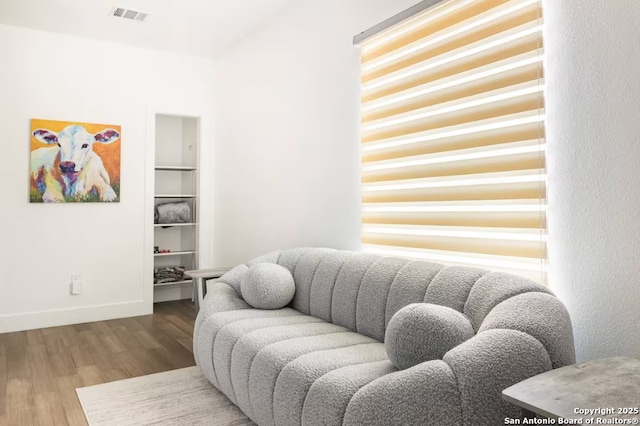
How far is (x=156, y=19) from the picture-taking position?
3990mm

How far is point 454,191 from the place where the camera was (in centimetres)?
238


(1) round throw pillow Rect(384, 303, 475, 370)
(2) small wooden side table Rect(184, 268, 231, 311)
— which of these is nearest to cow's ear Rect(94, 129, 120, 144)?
(2) small wooden side table Rect(184, 268, 231, 311)

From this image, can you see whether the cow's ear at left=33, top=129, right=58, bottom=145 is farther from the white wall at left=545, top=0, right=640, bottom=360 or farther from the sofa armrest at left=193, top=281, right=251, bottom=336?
the white wall at left=545, top=0, right=640, bottom=360

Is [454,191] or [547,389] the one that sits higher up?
[454,191]

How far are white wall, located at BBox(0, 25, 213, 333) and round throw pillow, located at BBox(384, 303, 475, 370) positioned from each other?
3.62 meters

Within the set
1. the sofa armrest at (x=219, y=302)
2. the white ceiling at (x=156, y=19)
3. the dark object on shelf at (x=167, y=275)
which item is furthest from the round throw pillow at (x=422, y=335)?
the dark object on shelf at (x=167, y=275)

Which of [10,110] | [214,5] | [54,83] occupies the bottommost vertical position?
[10,110]

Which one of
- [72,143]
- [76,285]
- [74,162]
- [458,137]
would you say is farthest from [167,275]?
[458,137]

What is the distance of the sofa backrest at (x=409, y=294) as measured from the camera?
1.59 metres

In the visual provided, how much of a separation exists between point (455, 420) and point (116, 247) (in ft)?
13.1

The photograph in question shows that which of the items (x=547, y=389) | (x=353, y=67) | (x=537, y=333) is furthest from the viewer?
(x=353, y=67)

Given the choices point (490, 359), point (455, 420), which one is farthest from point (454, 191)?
point (455, 420)

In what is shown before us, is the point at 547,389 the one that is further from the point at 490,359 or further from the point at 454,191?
the point at 454,191

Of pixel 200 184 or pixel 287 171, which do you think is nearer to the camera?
pixel 287 171
